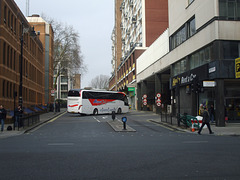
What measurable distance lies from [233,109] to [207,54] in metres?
5.00

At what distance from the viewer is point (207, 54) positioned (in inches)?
910

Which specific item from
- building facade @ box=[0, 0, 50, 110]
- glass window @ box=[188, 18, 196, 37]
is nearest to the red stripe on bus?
building facade @ box=[0, 0, 50, 110]

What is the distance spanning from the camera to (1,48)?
23875 millimetres

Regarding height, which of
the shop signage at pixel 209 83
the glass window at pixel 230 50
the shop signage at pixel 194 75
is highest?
the glass window at pixel 230 50

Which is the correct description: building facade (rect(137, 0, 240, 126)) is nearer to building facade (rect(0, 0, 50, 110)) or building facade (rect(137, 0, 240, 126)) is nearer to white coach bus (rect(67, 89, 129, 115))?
white coach bus (rect(67, 89, 129, 115))

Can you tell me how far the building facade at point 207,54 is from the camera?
68.4 feet

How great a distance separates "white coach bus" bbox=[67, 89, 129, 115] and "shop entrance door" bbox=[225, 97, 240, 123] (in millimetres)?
18068

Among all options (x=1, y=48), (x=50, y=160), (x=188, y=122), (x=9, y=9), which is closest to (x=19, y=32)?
(x=9, y=9)

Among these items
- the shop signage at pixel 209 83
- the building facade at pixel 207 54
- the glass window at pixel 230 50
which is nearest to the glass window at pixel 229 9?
the building facade at pixel 207 54

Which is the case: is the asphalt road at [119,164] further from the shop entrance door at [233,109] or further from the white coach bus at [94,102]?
the white coach bus at [94,102]

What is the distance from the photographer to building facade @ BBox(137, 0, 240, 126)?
20.9 metres

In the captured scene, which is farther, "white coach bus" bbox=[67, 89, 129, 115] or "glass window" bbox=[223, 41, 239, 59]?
"white coach bus" bbox=[67, 89, 129, 115]

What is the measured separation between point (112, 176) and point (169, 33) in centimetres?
2893

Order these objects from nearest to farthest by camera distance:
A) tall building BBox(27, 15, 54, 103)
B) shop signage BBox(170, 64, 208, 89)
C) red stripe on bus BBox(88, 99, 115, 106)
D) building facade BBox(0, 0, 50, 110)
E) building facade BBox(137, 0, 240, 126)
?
building facade BBox(137, 0, 240, 126) → shop signage BBox(170, 64, 208, 89) → building facade BBox(0, 0, 50, 110) → red stripe on bus BBox(88, 99, 115, 106) → tall building BBox(27, 15, 54, 103)
